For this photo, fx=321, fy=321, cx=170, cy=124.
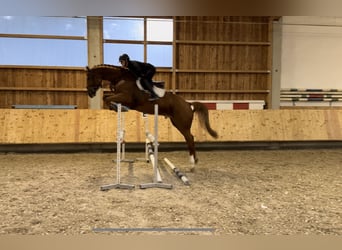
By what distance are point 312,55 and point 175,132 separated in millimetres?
4538

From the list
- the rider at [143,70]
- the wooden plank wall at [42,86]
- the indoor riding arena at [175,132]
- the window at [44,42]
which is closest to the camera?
the indoor riding arena at [175,132]

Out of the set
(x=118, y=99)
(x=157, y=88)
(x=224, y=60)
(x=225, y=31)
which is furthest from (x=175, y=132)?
(x=225, y=31)

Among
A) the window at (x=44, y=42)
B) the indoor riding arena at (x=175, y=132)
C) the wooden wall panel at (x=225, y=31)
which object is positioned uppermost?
the wooden wall panel at (x=225, y=31)

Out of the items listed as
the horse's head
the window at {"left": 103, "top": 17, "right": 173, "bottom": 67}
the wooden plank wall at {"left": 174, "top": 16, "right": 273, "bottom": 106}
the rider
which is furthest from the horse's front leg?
the wooden plank wall at {"left": 174, "top": 16, "right": 273, "bottom": 106}

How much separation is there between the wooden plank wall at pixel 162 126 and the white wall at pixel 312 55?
1.65m

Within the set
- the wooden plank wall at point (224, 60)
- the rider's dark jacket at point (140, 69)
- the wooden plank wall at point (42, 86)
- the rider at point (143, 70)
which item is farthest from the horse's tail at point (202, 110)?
the wooden plank wall at point (42, 86)

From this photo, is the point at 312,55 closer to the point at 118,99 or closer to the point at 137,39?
the point at 137,39

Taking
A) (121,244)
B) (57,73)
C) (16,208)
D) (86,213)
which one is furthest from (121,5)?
(57,73)

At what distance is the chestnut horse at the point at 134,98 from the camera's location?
4.37 metres

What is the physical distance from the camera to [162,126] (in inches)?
266

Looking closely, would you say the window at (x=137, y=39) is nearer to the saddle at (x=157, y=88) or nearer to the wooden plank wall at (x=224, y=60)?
the wooden plank wall at (x=224, y=60)

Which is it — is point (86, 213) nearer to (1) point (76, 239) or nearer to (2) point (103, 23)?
(1) point (76, 239)

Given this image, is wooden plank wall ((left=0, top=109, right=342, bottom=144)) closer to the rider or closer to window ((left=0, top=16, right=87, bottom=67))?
window ((left=0, top=16, right=87, bottom=67))

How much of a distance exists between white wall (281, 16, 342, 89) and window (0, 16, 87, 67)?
16.9 ft
